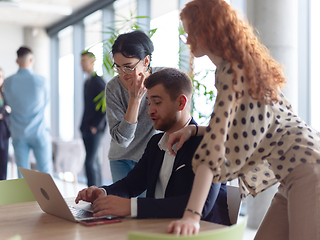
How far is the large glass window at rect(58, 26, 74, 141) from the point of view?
7791mm

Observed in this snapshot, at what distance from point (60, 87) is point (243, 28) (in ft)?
24.4

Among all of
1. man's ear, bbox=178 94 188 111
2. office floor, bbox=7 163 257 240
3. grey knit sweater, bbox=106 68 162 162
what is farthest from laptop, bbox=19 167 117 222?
office floor, bbox=7 163 257 240

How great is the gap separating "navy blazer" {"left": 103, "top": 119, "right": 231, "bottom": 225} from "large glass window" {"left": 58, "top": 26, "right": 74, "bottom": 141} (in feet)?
20.5

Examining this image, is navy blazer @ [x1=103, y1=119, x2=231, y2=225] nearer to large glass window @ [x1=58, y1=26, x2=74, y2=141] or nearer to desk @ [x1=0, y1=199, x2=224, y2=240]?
desk @ [x1=0, y1=199, x2=224, y2=240]

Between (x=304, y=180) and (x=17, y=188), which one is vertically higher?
(x=304, y=180)

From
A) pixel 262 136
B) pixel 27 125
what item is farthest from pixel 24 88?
pixel 262 136

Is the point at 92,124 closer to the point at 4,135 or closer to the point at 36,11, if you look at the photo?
the point at 4,135

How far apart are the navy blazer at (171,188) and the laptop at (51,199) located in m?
0.16

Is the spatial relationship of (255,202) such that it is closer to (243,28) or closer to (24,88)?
(243,28)

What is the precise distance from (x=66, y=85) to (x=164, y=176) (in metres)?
6.76

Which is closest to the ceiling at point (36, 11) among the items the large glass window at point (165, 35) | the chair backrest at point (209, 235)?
the large glass window at point (165, 35)

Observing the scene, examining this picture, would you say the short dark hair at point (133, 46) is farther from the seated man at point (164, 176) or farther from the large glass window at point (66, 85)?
the large glass window at point (66, 85)

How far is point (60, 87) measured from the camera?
8273mm

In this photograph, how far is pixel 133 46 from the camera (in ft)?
6.28
